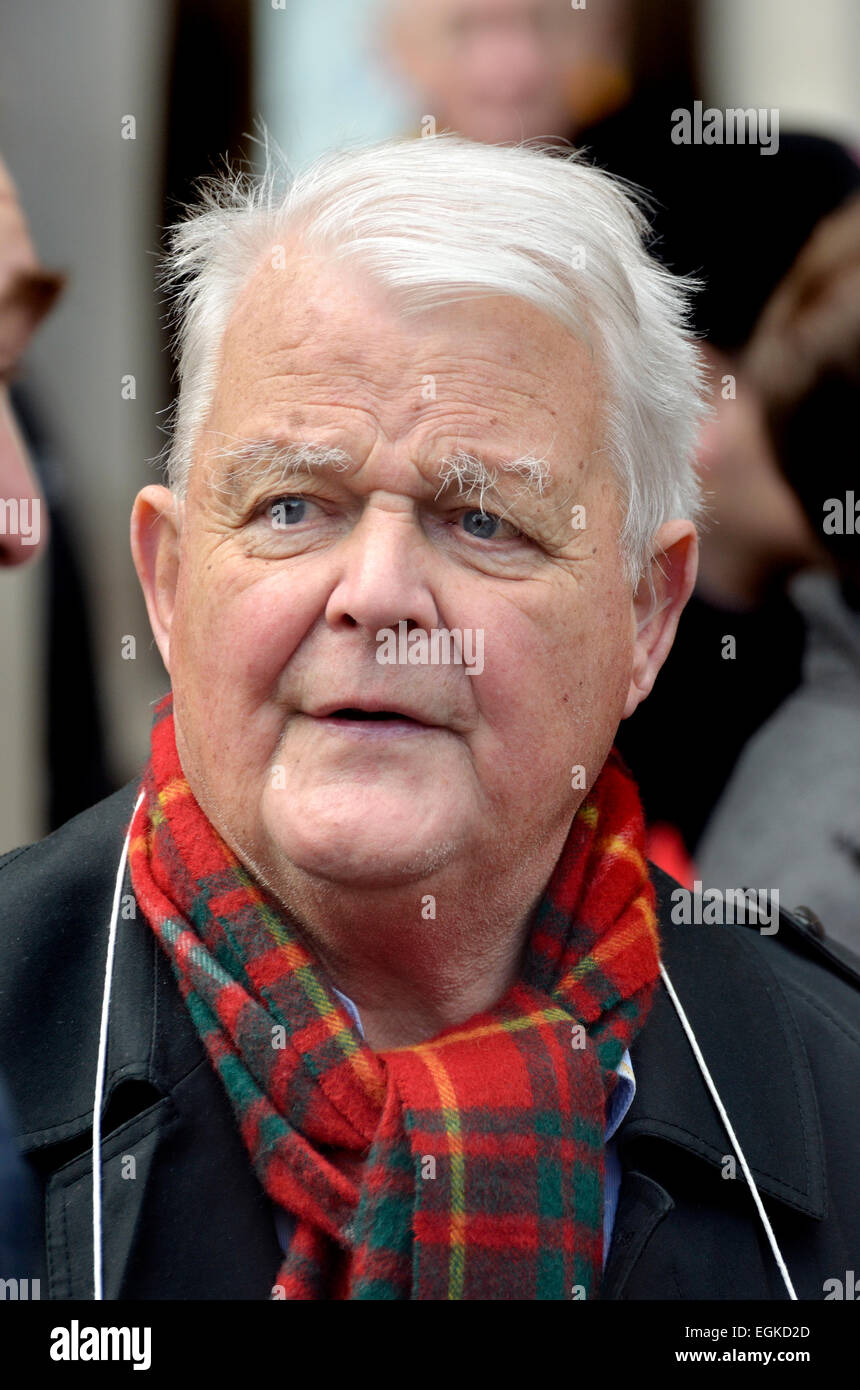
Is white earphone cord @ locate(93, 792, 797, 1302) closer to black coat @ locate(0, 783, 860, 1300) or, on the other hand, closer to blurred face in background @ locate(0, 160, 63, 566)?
black coat @ locate(0, 783, 860, 1300)

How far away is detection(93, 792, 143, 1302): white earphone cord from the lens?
1.49 m

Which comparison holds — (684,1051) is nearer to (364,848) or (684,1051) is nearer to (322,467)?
(364,848)

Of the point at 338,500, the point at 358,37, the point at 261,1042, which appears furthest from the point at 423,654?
the point at 358,37

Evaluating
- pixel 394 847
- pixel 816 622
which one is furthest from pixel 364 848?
pixel 816 622

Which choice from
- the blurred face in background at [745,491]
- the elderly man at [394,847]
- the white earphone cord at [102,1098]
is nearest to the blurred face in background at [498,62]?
the blurred face in background at [745,491]

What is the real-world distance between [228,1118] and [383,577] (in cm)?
63

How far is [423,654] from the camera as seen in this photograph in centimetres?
153

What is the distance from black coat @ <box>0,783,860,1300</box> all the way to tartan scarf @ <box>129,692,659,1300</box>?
49 millimetres

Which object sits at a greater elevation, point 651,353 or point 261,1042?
point 651,353

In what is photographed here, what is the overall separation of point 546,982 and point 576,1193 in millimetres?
262

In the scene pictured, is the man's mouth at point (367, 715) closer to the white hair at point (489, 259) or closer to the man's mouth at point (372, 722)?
the man's mouth at point (372, 722)

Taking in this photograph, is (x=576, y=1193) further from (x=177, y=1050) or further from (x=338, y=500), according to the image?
(x=338, y=500)

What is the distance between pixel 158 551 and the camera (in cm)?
183

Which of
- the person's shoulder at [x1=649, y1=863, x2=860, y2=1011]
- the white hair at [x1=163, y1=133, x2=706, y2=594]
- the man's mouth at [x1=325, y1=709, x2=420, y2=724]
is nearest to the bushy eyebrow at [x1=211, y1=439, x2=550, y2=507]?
the white hair at [x1=163, y1=133, x2=706, y2=594]
